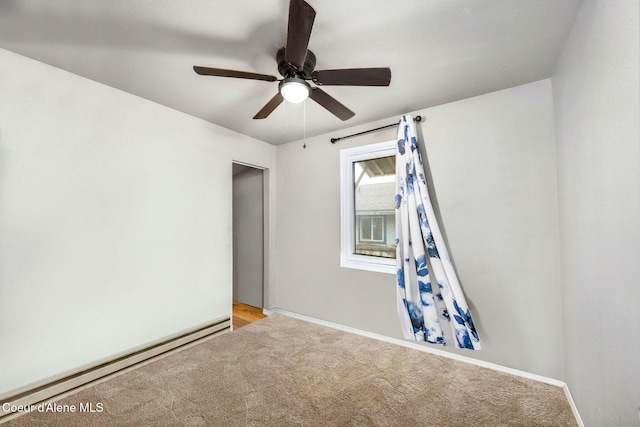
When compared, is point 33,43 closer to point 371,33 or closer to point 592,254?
point 371,33

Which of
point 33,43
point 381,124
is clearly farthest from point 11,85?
point 381,124

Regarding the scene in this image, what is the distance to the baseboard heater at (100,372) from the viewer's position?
159 cm

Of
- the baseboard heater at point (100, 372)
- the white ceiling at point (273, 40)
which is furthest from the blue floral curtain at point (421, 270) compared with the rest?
the baseboard heater at point (100, 372)

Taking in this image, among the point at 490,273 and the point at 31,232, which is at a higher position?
the point at 31,232

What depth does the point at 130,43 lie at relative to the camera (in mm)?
1534

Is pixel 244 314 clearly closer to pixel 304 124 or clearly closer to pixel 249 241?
pixel 249 241

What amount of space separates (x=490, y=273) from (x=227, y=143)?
293cm

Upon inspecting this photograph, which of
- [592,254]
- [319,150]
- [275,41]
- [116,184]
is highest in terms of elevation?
[275,41]

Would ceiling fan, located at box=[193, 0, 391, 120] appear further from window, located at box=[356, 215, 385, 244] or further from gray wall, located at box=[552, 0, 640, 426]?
window, located at box=[356, 215, 385, 244]

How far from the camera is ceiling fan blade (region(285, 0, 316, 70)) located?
3.35ft

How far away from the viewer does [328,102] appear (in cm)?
177

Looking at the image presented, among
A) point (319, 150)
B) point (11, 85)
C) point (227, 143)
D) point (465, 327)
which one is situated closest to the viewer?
point (11, 85)

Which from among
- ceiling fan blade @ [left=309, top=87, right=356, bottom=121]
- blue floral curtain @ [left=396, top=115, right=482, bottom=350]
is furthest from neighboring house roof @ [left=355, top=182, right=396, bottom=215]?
ceiling fan blade @ [left=309, top=87, right=356, bottom=121]

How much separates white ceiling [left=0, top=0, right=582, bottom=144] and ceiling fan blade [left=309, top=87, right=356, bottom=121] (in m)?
0.23
